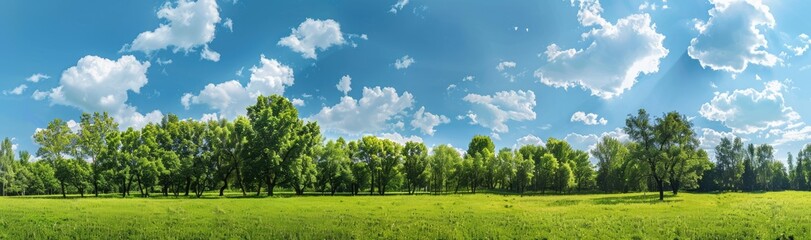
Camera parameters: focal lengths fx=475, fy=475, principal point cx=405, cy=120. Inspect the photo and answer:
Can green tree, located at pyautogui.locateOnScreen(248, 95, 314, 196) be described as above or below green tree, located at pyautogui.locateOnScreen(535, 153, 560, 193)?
above

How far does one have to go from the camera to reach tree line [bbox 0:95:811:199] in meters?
79.2

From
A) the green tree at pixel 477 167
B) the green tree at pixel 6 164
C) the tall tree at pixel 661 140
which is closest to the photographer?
the tall tree at pixel 661 140

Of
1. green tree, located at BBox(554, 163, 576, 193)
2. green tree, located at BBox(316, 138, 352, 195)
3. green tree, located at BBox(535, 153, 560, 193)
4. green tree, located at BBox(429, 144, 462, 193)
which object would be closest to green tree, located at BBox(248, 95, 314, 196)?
green tree, located at BBox(316, 138, 352, 195)

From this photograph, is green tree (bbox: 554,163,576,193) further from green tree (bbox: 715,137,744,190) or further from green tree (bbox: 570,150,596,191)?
green tree (bbox: 715,137,744,190)

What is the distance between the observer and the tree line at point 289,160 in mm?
79250

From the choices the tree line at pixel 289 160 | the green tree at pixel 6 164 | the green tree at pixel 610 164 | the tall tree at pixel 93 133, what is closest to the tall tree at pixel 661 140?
the tree line at pixel 289 160

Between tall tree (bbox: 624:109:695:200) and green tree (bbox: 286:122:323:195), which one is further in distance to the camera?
green tree (bbox: 286:122:323:195)

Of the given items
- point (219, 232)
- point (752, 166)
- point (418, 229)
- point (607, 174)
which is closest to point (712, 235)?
point (418, 229)

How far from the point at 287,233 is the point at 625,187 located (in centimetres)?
12429

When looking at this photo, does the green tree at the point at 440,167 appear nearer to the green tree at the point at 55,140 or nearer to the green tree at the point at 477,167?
the green tree at the point at 477,167

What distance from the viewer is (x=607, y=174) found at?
13138 cm

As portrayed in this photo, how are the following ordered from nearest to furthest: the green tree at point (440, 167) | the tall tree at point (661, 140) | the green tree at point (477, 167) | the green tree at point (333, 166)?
the tall tree at point (661, 140), the green tree at point (333, 166), the green tree at point (440, 167), the green tree at point (477, 167)

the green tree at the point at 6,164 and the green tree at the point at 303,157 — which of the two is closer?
the green tree at the point at 303,157

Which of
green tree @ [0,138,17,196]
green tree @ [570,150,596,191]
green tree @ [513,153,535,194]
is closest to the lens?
green tree @ [0,138,17,196]
